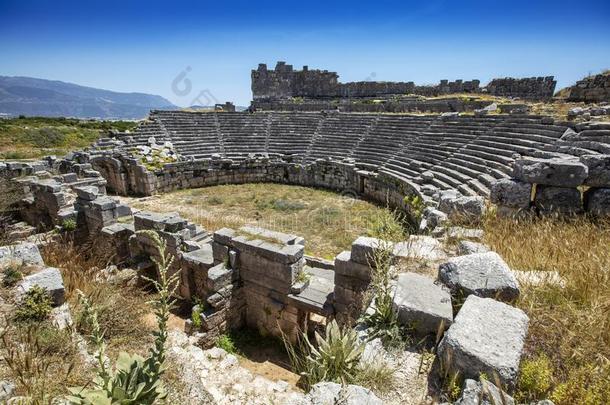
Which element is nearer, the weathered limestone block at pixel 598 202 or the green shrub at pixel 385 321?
the green shrub at pixel 385 321

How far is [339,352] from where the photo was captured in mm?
2787

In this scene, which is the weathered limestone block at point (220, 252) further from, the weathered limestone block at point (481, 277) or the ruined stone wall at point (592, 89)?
the ruined stone wall at point (592, 89)

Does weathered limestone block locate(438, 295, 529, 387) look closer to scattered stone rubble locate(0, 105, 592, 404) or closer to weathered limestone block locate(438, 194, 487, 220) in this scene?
scattered stone rubble locate(0, 105, 592, 404)

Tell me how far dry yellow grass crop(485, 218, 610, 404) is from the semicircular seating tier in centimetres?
520

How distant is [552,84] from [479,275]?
26.8 meters

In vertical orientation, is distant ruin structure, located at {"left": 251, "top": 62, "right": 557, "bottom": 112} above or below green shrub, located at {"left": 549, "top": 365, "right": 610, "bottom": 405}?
above

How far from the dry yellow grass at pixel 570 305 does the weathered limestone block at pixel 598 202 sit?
0.91 meters

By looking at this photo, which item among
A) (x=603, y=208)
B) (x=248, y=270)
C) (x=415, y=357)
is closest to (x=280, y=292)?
(x=248, y=270)

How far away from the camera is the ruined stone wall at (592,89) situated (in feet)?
50.5

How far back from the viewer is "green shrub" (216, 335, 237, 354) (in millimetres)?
6332

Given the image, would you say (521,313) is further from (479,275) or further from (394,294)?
(394,294)

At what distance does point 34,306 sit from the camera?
3777 millimetres

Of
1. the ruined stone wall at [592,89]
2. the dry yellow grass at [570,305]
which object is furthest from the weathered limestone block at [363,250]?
the ruined stone wall at [592,89]

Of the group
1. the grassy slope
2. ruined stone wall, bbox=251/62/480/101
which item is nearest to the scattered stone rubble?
the grassy slope
